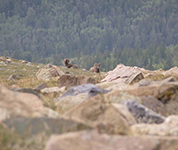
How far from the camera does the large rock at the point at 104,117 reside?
699 cm

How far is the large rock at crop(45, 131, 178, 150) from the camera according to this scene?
572 centimetres

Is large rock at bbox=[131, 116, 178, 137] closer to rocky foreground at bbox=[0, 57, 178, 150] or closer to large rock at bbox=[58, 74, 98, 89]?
rocky foreground at bbox=[0, 57, 178, 150]

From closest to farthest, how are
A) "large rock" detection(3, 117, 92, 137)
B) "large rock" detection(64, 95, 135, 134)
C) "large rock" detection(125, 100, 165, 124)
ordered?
"large rock" detection(3, 117, 92, 137) → "large rock" detection(64, 95, 135, 134) → "large rock" detection(125, 100, 165, 124)

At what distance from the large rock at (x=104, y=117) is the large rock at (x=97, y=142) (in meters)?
0.70

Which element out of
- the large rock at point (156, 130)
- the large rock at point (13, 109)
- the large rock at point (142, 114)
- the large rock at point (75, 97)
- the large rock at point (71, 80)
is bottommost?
the large rock at point (71, 80)

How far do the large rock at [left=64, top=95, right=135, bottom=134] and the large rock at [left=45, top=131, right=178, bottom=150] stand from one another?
→ 70 cm

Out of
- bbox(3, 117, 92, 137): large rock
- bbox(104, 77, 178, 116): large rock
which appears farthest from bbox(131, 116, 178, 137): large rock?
bbox(104, 77, 178, 116): large rock

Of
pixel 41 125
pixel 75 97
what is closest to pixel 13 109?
pixel 41 125

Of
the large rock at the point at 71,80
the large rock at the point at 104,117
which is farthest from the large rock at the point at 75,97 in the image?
the large rock at the point at 71,80

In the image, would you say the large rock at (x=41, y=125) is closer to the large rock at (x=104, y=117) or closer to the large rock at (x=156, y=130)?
the large rock at (x=104, y=117)

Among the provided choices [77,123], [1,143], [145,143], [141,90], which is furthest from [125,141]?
[141,90]

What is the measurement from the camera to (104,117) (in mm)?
7625

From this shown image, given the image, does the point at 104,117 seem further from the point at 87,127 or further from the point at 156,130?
the point at 156,130

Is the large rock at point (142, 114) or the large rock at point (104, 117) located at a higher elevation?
the large rock at point (104, 117)
